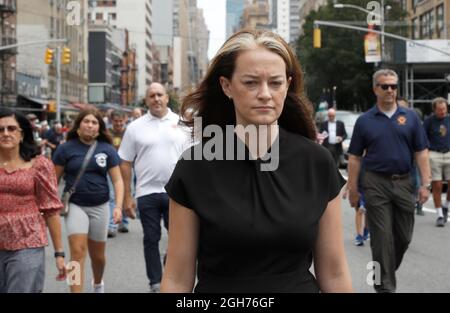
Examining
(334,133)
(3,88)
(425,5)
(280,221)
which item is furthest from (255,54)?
(425,5)

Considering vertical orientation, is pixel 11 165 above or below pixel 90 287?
above

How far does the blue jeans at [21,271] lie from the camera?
485cm

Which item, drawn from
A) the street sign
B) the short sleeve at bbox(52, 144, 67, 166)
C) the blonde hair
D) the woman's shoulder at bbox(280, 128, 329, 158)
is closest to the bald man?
the short sleeve at bbox(52, 144, 67, 166)

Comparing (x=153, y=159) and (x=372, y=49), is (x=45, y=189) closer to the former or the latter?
(x=153, y=159)

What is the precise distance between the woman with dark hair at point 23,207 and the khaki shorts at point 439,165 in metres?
8.61

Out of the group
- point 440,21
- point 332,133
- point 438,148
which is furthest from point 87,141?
point 440,21

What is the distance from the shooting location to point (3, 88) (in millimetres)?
48438

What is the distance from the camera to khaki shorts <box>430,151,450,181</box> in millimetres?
12625

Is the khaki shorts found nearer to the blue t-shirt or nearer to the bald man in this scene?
the bald man

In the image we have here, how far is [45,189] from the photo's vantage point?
16.9ft

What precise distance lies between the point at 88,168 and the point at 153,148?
67 cm

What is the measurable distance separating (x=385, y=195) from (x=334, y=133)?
10.9m
